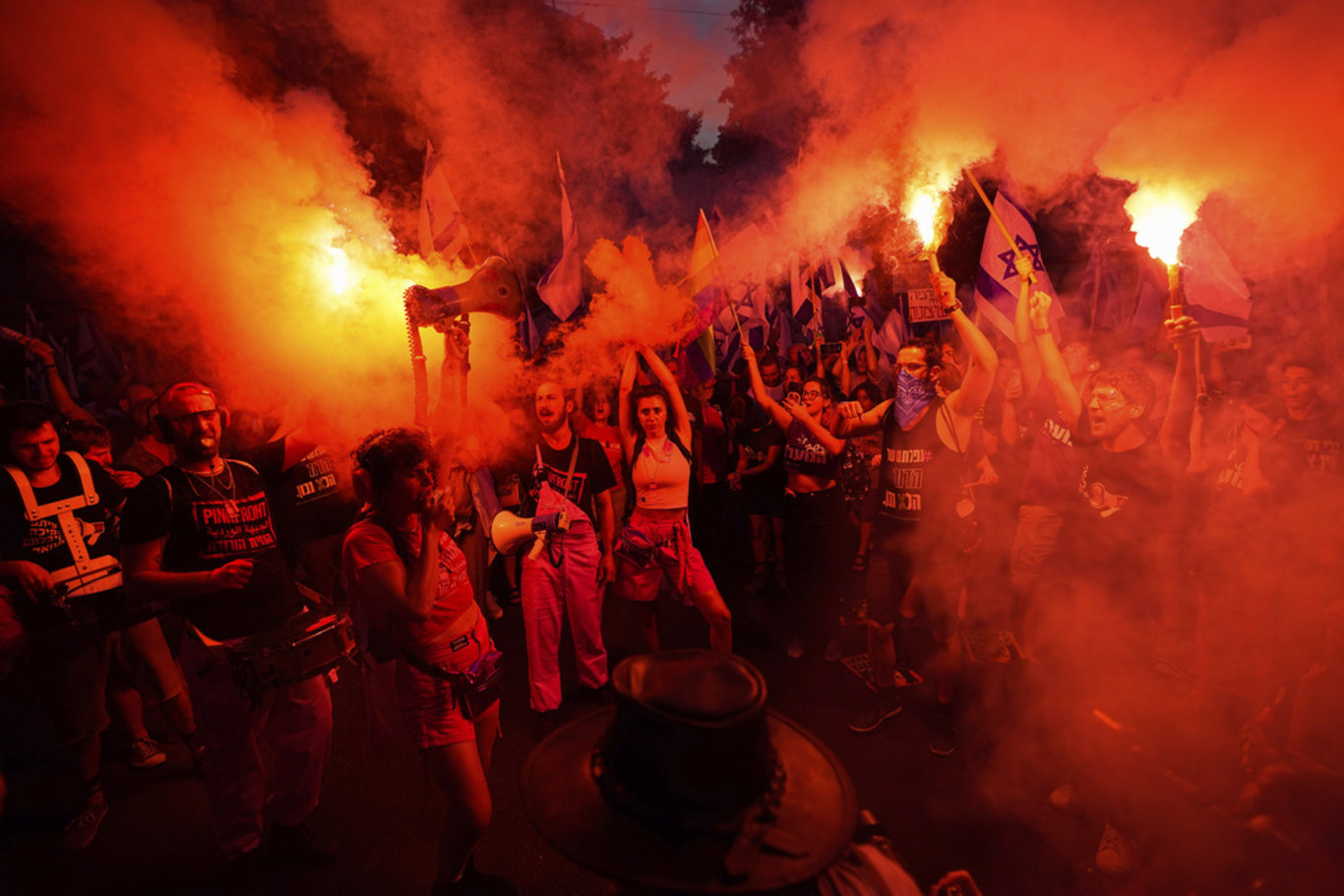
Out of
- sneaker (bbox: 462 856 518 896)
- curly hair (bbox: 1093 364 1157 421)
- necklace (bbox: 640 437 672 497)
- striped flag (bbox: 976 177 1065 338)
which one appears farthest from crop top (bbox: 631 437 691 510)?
curly hair (bbox: 1093 364 1157 421)

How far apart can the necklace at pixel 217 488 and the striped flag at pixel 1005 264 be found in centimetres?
500

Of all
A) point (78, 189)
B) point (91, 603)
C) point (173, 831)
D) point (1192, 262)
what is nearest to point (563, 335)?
point (78, 189)

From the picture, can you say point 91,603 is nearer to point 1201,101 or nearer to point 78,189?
point 78,189

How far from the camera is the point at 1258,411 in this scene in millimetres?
4195

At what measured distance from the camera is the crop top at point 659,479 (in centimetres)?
423

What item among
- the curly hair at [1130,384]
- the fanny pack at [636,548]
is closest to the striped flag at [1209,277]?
the curly hair at [1130,384]

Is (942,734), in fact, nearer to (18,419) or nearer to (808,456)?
(808,456)

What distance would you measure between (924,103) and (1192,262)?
199cm

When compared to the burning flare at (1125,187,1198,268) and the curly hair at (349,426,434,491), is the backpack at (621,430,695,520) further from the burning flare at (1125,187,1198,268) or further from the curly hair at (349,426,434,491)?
the burning flare at (1125,187,1198,268)

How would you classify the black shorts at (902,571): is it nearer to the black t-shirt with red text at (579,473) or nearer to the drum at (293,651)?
the black t-shirt with red text at (579,473)

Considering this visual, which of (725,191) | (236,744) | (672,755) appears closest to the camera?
(672,755)

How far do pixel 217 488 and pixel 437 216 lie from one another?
2845mm

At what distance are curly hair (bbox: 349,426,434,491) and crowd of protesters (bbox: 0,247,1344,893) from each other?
0.01 meters

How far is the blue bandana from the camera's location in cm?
386
